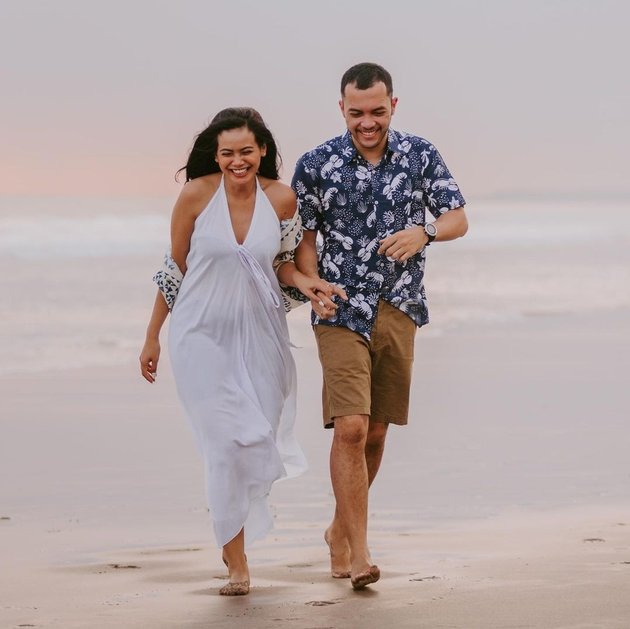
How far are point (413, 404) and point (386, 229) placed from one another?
4901mm

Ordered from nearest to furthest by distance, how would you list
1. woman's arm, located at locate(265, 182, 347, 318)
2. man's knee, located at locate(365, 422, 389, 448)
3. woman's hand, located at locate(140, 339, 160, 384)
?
woman's arm, located at locate(265, 182, 347, 318)
woman's hand, located at locate(140, 339, 160, 384)
man's knee, located at locate(365, 422, 389, 448)

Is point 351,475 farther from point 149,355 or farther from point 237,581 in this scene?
point 149,355

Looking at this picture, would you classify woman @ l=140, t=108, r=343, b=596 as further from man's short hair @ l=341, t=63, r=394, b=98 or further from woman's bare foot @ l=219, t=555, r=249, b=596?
man's short hair @ l=341, t=63, r=394, b=98

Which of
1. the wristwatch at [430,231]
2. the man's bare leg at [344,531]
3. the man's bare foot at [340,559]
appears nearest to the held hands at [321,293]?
the wristwatch at [430,231]

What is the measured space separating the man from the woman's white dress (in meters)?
0.23

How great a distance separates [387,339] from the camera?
6.45 meters

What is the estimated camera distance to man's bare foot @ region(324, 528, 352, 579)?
6.39m

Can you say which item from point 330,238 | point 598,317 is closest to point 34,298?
point 598,317

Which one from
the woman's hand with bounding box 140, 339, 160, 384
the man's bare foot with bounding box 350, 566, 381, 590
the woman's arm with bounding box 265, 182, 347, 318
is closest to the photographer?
the man's bare foot with bounding box 350, 566, 381, 590

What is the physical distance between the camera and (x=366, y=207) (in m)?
6.36

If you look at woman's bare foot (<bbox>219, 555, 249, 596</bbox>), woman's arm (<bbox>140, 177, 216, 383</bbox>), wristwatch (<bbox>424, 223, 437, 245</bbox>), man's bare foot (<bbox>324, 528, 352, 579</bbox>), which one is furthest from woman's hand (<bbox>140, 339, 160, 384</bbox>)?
wristwatch (<bbox>424, 223, 437, 245</bbox>)

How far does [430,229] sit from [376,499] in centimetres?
234

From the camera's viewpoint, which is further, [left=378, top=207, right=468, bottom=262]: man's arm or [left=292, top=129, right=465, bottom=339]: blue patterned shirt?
[left=292, top=129, right=465, bottom=339]: blue patterned shirt

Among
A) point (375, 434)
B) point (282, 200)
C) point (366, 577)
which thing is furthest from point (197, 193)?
point (366, 577)
